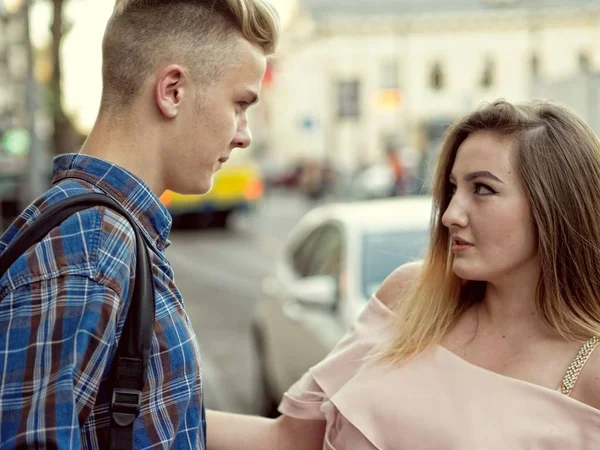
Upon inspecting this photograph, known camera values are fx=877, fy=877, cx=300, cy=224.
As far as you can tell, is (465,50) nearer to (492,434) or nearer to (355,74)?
(355,74)

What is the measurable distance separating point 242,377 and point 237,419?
531 centimetres

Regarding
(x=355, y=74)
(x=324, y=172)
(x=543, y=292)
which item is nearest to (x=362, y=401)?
(x=543, y=292)

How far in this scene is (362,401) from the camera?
82.7 inches

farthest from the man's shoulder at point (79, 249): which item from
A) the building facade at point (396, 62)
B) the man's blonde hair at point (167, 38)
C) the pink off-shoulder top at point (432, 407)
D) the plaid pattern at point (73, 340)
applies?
the building facade at point (396, 62)

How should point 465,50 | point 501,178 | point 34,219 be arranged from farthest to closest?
point 465,50, point 501,178, point 34,219

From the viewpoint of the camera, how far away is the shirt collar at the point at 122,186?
5.26 feet

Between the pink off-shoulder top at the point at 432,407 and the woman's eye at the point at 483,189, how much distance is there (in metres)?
0.39

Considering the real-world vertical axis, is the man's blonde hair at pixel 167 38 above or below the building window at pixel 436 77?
below

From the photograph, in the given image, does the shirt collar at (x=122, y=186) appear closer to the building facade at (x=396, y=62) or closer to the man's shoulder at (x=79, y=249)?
the man's shoulder at (x=79, y=249)

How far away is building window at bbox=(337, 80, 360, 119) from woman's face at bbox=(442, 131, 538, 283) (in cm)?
5292

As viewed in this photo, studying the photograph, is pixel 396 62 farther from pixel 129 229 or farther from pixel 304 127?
pixel 129 229

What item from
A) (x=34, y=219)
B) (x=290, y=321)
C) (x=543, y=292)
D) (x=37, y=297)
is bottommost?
(x=290, y=321)

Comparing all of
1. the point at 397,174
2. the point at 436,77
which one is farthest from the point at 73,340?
the point at 436,77

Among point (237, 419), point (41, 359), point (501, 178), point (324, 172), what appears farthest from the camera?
point (324, 172)
